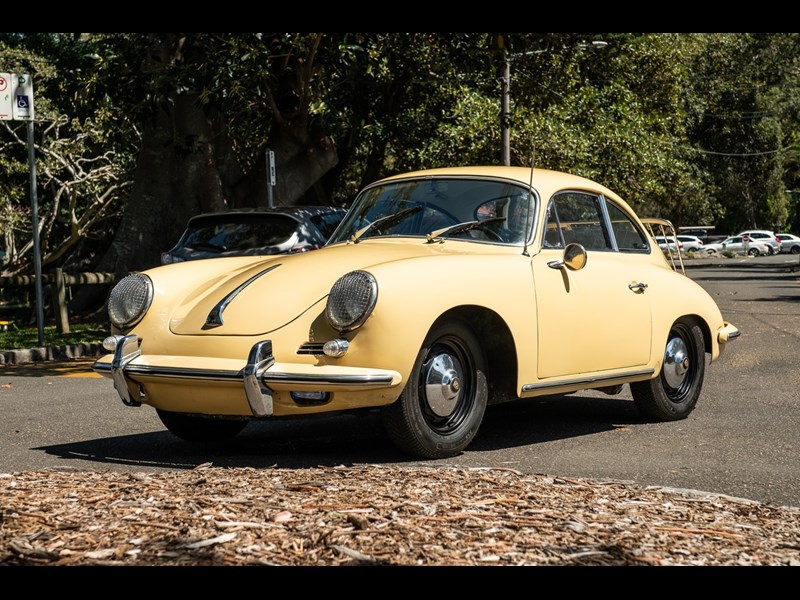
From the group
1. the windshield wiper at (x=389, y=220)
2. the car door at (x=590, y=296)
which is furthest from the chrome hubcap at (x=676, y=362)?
the windshield wiper at (x=389, y=220)

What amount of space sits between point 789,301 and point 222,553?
20549 millimetres

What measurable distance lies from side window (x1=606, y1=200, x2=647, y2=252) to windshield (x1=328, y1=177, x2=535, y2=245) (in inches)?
38.3

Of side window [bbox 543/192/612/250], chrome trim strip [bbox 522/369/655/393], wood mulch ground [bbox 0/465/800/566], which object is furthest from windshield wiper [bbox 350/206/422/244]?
wood mulch ground [bbox 0/465/800/566]

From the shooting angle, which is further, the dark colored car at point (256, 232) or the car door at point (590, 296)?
the dark colored car at point (256, 232)

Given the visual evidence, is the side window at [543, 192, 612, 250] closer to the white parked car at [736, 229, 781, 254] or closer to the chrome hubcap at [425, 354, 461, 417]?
the chrome hubcap at [425, 354, 461, 417]

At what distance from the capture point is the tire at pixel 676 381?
7770 millimetres

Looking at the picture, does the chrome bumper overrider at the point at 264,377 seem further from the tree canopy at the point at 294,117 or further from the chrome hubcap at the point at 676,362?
the tree canopy at the point at 294,117

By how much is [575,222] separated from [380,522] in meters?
3.73

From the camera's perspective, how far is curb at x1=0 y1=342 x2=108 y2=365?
531 inches

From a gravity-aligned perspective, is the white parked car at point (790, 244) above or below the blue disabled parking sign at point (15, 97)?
below

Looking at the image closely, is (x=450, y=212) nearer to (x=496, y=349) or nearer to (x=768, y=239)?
(x=496, y=349)

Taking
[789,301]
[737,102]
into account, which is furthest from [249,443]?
[737,102]

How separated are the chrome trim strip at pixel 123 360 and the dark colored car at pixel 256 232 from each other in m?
5.97
